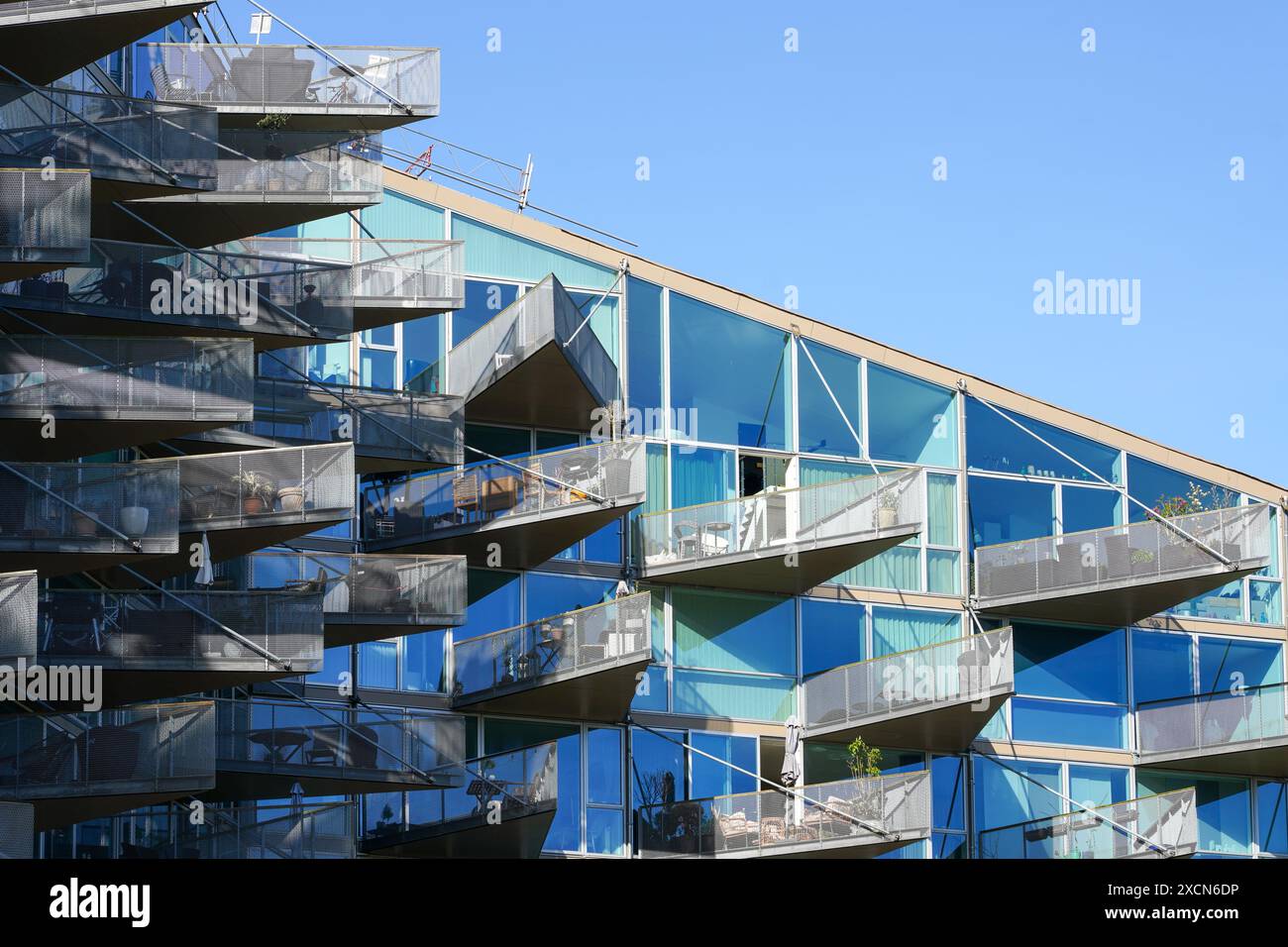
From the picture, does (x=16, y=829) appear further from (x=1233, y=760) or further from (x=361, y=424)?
(x=1233, y=760)

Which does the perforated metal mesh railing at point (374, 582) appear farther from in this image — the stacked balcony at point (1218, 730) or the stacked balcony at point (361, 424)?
the stacked balcony at point (1218, 730)

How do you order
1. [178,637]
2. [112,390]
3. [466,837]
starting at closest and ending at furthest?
[178,637] → [112,390] → [466,837]

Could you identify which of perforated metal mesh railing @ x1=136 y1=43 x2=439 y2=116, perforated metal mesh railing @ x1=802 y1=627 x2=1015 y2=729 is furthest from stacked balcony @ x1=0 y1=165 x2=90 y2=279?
perforated metal mesh railing @ x1=802 y1=627 x2=1015 y2=729

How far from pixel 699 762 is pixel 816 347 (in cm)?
590

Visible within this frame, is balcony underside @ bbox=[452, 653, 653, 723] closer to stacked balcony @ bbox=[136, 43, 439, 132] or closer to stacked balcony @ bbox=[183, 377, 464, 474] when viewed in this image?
stacked balcony @ bbox=[183, 377, 464, 474]

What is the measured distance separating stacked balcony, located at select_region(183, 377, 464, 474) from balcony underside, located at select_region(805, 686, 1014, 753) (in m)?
6.12

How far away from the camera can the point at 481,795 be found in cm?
2500

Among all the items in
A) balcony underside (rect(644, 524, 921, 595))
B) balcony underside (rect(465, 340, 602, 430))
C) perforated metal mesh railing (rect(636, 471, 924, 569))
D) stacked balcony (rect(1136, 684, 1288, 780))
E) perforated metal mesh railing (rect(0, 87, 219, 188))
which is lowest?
stacked balcony (rect(1136, 684, 1288, 780))

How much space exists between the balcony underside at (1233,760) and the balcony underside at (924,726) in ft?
9.14

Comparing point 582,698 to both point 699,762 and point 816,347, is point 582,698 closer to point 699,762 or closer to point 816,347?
point 699,762

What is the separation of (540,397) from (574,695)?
382 cm

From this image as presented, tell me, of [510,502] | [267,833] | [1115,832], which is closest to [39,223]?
[267,833]

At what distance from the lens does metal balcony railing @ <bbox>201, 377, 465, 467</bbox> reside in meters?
25.8
